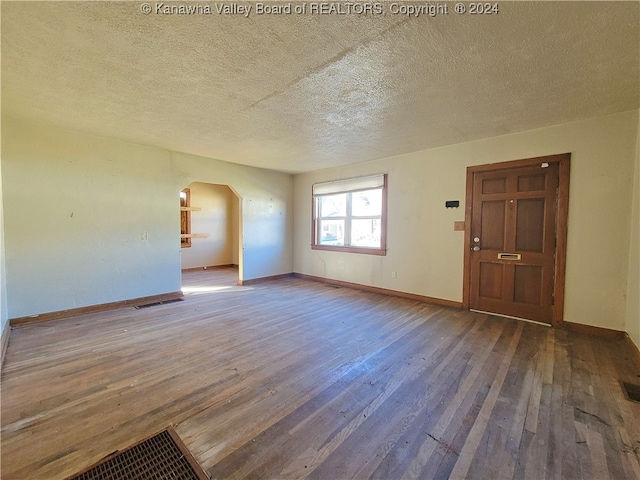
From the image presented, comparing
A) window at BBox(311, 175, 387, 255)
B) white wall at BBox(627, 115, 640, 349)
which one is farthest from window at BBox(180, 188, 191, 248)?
white wall at BBox(627, 115, 640, 349)

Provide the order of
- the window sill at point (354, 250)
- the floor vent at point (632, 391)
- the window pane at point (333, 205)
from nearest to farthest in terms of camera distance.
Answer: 1. the floor vent at point (632, 391)
2. the window sill at point (354, 250)
3. the window pane at point (333, 205)

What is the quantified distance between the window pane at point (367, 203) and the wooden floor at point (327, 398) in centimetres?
247

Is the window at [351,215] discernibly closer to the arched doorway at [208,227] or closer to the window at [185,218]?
the arched doorway at [208,227]

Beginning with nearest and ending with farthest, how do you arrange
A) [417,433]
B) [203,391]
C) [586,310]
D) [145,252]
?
[417,433]
[203,391]
[586,310]
[145,252]

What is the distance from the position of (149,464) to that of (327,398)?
1.12 m

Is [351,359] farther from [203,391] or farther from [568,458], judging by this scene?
[568,458]

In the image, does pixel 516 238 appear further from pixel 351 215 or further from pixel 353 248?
pixel 351 215

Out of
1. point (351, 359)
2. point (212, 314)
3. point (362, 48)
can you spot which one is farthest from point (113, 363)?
point (362, 48)

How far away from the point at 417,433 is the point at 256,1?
9.16 ft

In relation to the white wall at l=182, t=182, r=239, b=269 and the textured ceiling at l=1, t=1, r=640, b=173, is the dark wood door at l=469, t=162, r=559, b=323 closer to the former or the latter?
the textured ceiling at l=1, t=1, r=640, b=173

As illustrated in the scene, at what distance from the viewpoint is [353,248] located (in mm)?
5543

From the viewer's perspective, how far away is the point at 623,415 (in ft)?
5.86

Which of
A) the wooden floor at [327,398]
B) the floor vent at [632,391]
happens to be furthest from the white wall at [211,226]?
the floor vent at [632,391]

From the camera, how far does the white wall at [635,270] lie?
266cm
